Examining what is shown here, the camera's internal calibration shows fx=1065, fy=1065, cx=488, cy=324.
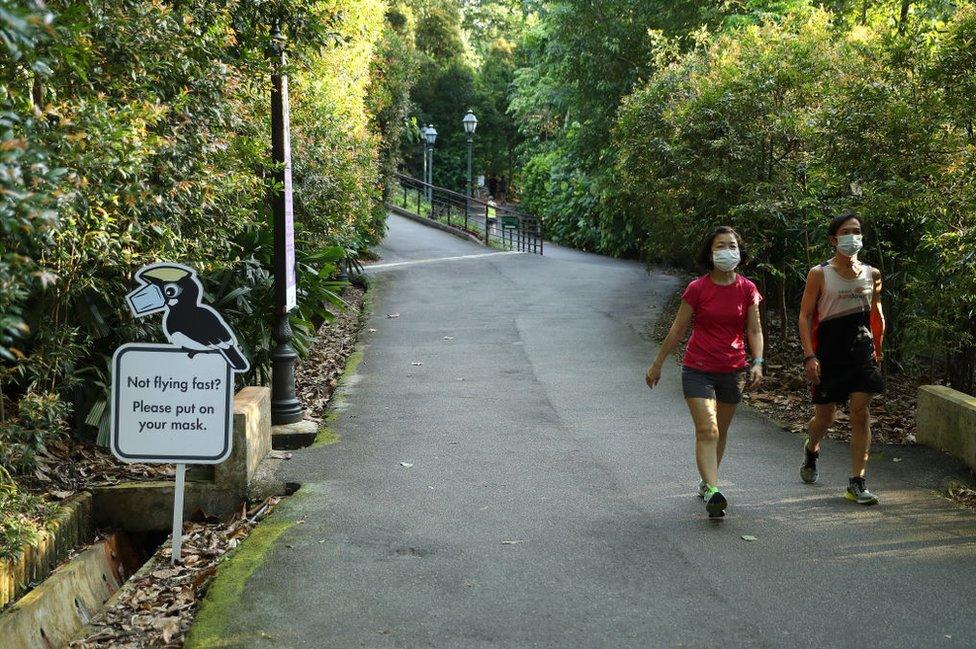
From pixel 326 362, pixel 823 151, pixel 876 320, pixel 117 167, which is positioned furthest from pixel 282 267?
pixel 823 151

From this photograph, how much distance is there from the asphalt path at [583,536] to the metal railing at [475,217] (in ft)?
62.3

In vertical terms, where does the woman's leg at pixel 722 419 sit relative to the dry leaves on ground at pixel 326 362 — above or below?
above

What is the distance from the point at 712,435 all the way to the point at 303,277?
6.85m

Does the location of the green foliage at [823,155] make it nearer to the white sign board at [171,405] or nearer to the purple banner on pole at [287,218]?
the purple banner on pole at [287,218]

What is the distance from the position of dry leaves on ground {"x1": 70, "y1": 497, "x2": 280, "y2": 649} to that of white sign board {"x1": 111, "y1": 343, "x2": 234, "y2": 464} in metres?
0.70

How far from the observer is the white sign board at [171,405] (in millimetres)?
6379

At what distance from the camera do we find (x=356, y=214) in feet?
60.4

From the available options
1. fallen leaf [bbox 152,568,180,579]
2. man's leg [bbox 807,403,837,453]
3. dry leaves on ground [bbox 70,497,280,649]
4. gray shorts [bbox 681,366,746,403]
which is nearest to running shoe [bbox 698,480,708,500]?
gray shorts [bbox 681,366,746,403]

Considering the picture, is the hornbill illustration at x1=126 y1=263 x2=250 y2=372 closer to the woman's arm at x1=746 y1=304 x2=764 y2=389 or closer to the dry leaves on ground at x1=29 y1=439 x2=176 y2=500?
the dry leaves on ground at x1=29 y1=439 x2=176 y2=500

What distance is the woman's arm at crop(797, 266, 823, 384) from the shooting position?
7309 mm

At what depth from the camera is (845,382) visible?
731 cm

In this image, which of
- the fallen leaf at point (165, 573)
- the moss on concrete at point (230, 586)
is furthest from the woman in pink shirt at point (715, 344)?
the fallen leaf at point (165, 573)

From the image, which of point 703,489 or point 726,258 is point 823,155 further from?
point 703,489

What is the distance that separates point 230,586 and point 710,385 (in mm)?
3327
